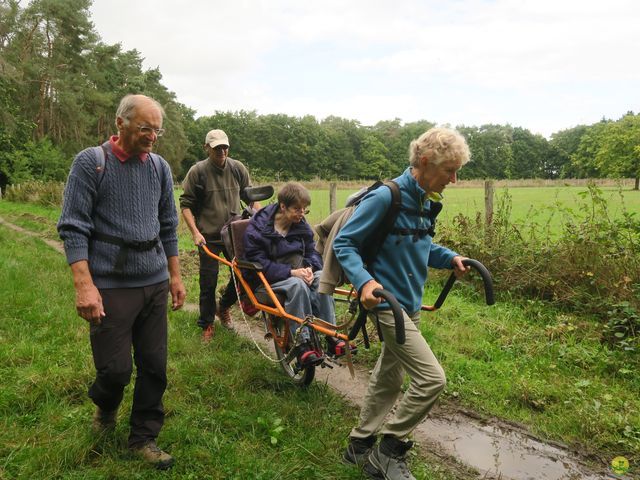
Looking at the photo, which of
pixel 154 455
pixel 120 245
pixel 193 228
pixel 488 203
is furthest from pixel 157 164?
pixel 488 203

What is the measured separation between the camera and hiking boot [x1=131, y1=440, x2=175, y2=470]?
306cm

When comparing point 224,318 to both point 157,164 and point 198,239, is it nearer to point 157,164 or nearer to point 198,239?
point 198,239

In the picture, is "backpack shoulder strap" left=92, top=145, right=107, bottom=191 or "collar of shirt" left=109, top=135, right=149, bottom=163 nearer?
"backpack shoulder strap" left=92, top=145, right=107, bottom=191

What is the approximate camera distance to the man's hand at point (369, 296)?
8.41 ft

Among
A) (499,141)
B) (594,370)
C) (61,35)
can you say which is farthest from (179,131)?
(499,141)

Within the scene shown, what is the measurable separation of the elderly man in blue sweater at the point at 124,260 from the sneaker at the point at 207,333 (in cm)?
223

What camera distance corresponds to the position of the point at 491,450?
11.6ft

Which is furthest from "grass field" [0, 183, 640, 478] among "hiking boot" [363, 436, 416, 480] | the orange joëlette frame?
the orange joëlette frame

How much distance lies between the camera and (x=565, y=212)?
6.61 meters

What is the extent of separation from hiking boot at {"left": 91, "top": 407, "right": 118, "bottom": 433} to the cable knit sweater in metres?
0.97

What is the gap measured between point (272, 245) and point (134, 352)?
164cm

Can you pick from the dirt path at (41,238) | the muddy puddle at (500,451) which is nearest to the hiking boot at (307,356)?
the muddy puddle at (500,451)

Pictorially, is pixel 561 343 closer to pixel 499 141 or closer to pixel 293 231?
pixel 293 231

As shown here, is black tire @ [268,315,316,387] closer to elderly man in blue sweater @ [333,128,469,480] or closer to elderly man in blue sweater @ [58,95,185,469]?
elderly man in blue sweater @ [333,128,469,480]
